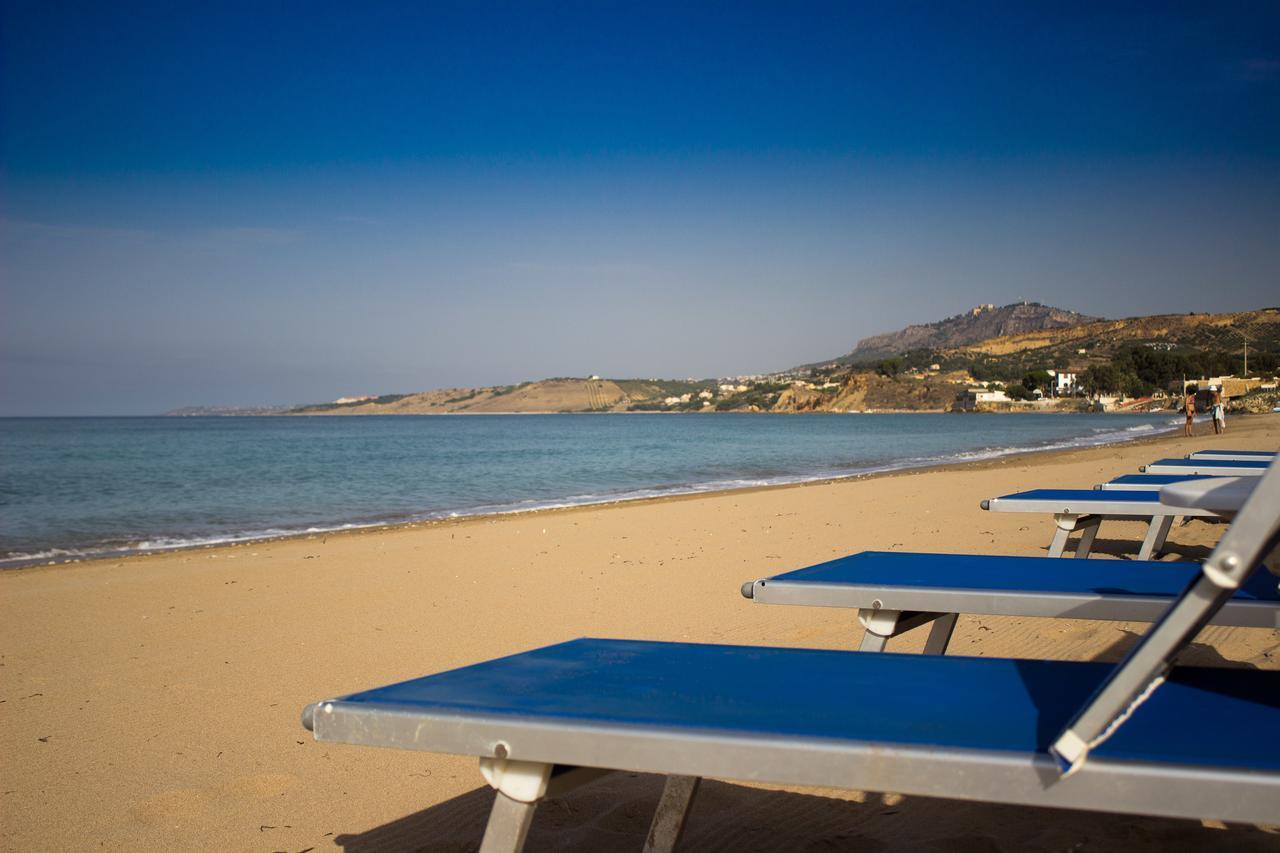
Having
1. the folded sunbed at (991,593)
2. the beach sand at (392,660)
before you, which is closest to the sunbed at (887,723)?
the beach sand at (392,660)

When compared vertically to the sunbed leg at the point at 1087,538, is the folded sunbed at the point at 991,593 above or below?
above

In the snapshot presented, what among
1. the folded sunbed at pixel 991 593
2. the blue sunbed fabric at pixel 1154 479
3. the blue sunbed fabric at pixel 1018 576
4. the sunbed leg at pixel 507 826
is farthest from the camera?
the blue sunbed fabric at pixel 1154 479

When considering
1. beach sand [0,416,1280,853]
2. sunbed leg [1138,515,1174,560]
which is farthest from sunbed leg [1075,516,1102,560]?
beach sand [0,416,1280,853]

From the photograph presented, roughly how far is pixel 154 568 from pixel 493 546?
3.42 meters

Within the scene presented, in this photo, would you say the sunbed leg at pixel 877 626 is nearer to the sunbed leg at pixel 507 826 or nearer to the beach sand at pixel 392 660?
the beach sand at pixel 392 660

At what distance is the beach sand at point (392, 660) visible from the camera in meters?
2.90

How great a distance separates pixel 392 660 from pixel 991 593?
3414mm

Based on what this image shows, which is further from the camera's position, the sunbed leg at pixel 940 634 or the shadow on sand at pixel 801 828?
the sunbed leg at pixel 940 634

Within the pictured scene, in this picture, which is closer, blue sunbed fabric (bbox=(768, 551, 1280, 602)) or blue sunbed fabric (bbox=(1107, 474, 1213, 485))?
blue sunbed fabric (bbox=(768, 551, 1280, 602))

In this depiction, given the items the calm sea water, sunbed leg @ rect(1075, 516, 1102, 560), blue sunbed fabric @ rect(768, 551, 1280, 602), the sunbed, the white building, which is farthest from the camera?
the white building

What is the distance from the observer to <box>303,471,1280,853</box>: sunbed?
125 centimetres

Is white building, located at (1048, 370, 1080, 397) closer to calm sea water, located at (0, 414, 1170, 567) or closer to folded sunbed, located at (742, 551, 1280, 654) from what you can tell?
calm sea water, located at (0, 414, 1170, 567)

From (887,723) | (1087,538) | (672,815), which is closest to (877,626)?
(672,815)

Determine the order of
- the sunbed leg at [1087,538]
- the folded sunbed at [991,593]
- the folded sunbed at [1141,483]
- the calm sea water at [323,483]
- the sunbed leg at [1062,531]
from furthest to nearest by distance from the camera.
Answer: the calm sea water at [323,483] < the folded sunbed at [1141,483] < the sunbed leg at [1087,538] < the sunbed leg at [1062,531] < the folded sunbed at [991,593]
